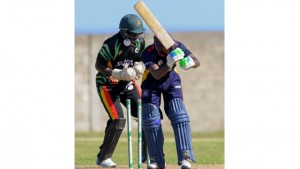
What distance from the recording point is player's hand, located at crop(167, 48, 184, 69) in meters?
10.8

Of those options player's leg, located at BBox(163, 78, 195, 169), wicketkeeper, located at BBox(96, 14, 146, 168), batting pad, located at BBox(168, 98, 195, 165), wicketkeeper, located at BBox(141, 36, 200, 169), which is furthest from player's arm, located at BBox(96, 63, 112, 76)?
batting pad, located at BBox(168, 98, 195, 165)

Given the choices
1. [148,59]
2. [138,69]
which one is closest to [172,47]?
[148,59]

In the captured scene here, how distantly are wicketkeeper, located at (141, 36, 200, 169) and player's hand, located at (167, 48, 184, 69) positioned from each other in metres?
0.03

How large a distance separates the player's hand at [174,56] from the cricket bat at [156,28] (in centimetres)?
15

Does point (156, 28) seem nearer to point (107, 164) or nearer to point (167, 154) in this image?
point (107, 164)

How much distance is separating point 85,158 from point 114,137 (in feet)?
10.8

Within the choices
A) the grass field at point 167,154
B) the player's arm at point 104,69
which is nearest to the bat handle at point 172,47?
the player's arm at point 104,69

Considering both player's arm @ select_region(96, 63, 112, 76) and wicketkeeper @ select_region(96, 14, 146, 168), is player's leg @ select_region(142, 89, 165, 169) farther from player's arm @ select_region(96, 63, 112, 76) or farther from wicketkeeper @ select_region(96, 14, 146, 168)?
player's arm @ select_region(96, 63, 112, 76)

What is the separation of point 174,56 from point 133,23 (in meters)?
1.25

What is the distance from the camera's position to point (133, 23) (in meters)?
11.8

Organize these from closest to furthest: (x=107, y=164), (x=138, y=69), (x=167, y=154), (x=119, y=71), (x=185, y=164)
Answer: (x=185, y=164), (x=138, y=69), (x=119, y=71), (x=107, y=164), (x=167, y=154)

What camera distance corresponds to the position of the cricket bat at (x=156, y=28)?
1100 centimetres

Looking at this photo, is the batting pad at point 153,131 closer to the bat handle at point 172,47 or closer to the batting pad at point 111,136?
the bat handle at point 172,47
